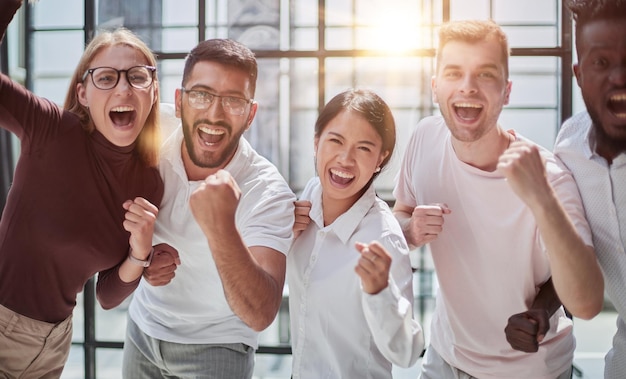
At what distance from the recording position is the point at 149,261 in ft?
6.61

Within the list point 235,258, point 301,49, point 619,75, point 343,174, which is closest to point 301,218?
point 343,174

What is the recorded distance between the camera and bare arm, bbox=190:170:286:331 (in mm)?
1641

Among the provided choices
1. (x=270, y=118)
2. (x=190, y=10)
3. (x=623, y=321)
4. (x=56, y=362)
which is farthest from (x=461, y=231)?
(x=190, y=10)

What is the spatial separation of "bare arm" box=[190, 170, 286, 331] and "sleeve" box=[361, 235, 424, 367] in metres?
0.29

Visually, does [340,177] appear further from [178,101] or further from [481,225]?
[178,101]

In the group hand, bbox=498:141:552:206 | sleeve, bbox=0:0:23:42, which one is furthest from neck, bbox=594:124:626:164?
sleeve, bbox=0:0:23:42

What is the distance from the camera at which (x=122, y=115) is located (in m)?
2.08

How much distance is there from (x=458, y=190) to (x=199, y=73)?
87 centimetres

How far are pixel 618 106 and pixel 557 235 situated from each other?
0.46 metres

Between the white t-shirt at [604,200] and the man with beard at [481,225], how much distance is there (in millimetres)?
46

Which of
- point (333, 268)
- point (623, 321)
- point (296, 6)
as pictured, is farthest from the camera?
point (296, 6)

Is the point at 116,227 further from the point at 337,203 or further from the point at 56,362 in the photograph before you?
the point at 337,203

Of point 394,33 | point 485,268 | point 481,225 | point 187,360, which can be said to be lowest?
point 187,360

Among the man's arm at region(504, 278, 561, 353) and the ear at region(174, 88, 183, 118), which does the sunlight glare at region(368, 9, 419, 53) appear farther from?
the man's arm at region(504, 278, 561, 353)
